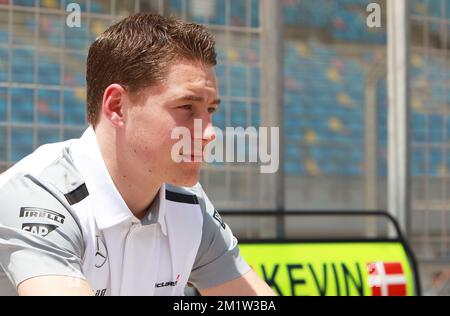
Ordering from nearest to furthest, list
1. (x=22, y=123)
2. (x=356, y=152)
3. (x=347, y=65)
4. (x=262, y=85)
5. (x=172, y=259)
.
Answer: (x=172, y=259), (x=22, y=123), (x=262, y=85), (x=356, y=152), (x=347, y=65)

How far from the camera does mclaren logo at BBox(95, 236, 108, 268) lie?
5.05 ft

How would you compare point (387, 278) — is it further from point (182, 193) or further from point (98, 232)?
point (98, 232)

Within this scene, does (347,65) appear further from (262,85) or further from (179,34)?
(179,34)

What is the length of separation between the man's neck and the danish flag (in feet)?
7.15

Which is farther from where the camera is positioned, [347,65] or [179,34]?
[347,65]

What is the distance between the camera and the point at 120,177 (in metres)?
1.58

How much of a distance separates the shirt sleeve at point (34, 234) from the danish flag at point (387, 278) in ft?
7.96

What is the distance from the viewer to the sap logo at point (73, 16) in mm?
3344

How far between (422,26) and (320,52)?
3944 mm

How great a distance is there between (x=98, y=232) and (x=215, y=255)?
37 centimetres

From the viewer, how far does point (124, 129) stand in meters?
1.52

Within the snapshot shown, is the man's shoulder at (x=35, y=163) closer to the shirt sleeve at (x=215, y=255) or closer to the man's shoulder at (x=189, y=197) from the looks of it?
the man's shoulder at (x=189, y=197)
